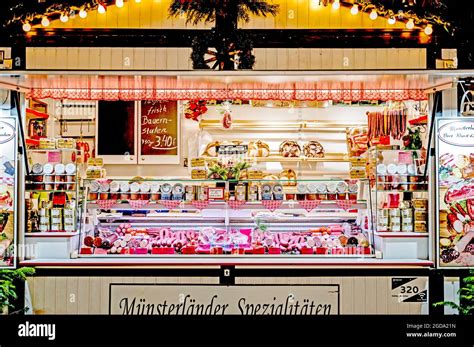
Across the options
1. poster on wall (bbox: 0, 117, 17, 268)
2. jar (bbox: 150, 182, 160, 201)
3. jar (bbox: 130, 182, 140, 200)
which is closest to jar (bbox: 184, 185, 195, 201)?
jar (bbox: 150, 182, 160, 201)

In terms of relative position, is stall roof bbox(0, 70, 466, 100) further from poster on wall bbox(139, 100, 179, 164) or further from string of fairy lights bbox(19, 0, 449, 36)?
poster on wall bbox(139, 100, 179, 164)

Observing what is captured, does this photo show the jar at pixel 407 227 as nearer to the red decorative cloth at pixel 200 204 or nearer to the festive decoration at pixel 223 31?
the red decorative cloth at pixel 200 204

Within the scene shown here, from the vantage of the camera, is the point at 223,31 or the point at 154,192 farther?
the point at 154,192

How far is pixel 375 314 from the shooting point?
23.2ft

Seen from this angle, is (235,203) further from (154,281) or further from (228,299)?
(154,281)

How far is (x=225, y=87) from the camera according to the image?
25.2 ft

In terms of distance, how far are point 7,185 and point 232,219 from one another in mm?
2749

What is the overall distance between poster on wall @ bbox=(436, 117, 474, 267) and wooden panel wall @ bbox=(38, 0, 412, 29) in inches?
59.5

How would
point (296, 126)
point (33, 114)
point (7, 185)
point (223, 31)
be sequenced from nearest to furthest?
point (223, 31) → point (7, 185) → point (33, 114) → point (296, 126)

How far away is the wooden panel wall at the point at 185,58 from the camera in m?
7.36

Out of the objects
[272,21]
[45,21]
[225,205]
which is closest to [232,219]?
[225,205]

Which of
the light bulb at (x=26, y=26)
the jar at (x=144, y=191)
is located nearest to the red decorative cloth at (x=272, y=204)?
the jar at (x=144, y=191)

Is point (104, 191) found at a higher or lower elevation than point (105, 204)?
higher
